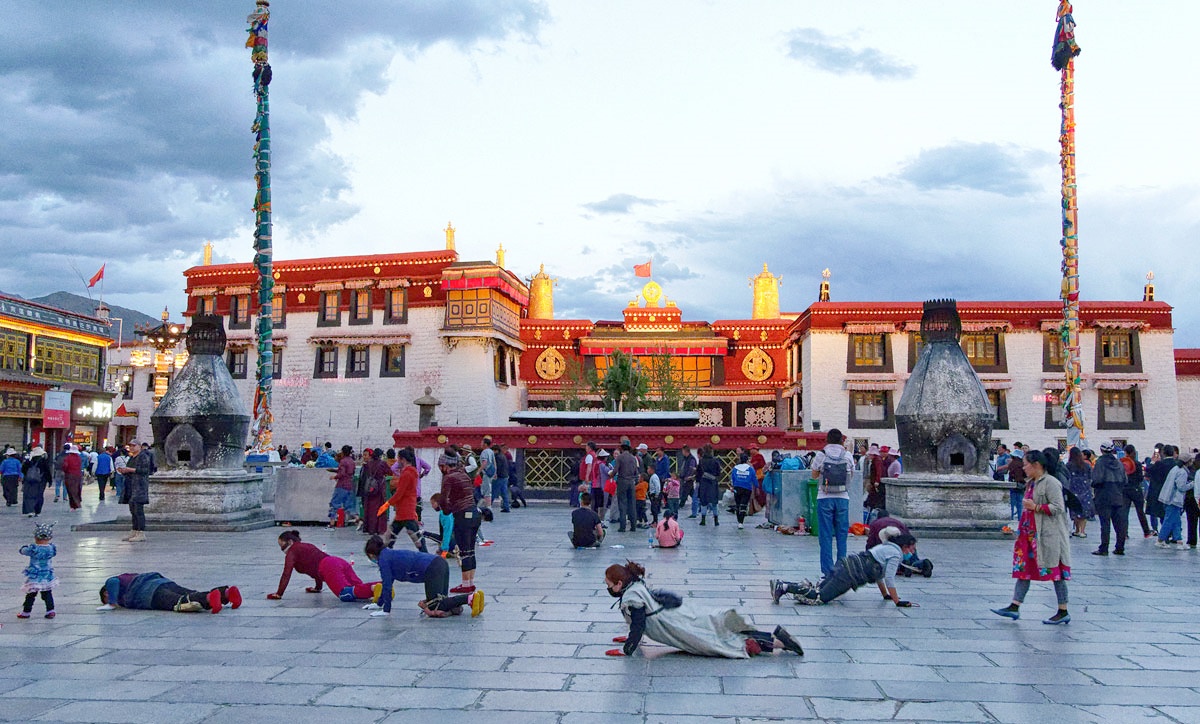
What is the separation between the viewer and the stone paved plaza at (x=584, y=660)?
5.21 metres

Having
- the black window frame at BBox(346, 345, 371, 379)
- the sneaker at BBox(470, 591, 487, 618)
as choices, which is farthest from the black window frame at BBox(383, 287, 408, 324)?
the sneaker at BBox(470, 591, 487, 618)

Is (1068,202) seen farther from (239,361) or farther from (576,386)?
(239,361)

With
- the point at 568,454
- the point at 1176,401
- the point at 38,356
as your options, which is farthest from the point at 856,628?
the point at 38,356

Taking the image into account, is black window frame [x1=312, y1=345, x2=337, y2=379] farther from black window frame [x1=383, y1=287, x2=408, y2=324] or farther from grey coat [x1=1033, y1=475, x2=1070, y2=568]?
grey coat [x1=1033, y1=475, x2=1070, y2=568]

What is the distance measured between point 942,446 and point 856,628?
323 inches

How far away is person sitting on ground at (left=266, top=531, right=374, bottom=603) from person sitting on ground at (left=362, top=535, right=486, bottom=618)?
275 mm

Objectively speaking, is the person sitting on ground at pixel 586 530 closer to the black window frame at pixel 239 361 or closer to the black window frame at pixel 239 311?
the black window frame at pixel 239 361

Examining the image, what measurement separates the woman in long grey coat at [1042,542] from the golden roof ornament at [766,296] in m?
41.8

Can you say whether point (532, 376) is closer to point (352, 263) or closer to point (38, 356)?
point (352, 263)

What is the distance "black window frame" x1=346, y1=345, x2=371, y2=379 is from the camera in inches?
1499

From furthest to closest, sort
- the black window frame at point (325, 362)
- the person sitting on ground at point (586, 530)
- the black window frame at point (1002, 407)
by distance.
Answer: the black window frame at point (325, 362) → the black window frame at point (1002, 407) → the person sitting on ground at point (586, 530)

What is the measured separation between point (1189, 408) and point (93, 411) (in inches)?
2100

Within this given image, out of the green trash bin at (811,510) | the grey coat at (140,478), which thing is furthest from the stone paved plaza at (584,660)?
the green trash bin at (811,510)

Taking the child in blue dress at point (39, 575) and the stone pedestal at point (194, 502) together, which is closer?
the child in blue dress at point (39, 575)
